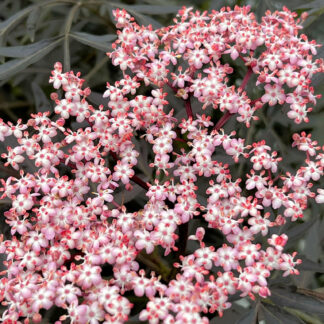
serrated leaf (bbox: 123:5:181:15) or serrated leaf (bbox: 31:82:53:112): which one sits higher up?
serrated leaf (bbox: 123:5:181:15)

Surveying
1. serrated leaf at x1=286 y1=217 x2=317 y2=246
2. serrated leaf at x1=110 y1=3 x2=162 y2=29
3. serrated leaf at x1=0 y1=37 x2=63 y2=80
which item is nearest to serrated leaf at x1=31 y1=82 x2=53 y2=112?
serrated leaf at x1=0 y1=37 x2=63 y2=80

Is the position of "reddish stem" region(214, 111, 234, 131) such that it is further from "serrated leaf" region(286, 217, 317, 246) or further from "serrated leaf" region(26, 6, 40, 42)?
"serrated leaf" region(26, 6, 40, 42)

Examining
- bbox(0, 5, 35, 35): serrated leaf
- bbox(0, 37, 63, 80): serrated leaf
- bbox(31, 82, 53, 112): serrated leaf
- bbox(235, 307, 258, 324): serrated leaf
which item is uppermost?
bbox(0, 5, 35, 35): serrated leaf

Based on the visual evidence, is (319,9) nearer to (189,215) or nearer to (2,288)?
(189,215)

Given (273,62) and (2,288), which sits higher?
(273,62)

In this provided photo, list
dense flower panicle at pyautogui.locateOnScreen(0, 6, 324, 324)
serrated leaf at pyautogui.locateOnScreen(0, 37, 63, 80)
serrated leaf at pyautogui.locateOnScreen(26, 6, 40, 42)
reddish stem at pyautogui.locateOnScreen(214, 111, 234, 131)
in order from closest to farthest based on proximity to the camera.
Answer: dense flower panicle at pyautogui.locateOnScreen(0, 6, 324, 324)
reddish stem at pyautogui.locateOnScreen(214, 111, 234, 131)
serrated leaf at pyautogui.locateOnScreen(0, 37, 63, 80)
serrated leaf at pyautogui.locateOnScreen(26, 6, 40, 42)

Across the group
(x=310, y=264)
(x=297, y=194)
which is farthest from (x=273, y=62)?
(x=310, y=264)

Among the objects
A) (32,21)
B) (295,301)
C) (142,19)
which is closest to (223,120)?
(295,301)
